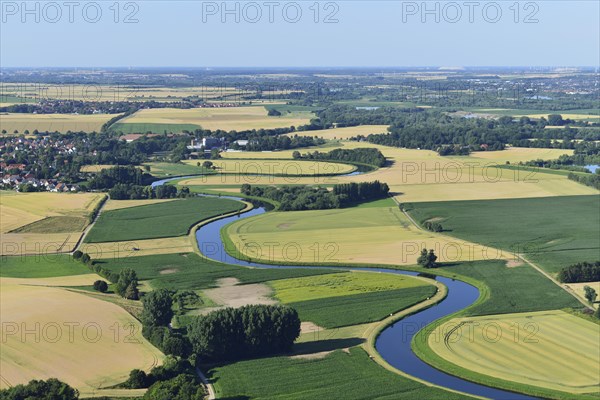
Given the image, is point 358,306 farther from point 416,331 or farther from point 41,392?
point 41,392

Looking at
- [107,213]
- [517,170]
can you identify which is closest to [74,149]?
[107,213]

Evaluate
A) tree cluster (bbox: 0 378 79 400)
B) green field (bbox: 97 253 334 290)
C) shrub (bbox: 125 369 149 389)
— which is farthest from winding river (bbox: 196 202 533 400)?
tree cluster (bbox: 0 378 79 400)

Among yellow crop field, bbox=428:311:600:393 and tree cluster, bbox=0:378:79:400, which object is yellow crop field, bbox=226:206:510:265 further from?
tree cluster, bbox=0:378:79:400

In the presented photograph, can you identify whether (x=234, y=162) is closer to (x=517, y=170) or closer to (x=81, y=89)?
(x=517, y=170)

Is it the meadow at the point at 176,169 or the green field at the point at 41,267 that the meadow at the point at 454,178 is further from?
the green field at the point at 41,267

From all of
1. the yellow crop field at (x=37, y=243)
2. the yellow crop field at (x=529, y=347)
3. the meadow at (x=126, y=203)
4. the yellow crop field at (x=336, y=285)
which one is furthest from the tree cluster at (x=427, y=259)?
the meadow at (x=126, y=203)

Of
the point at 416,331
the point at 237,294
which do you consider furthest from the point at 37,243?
the point at 416,331
